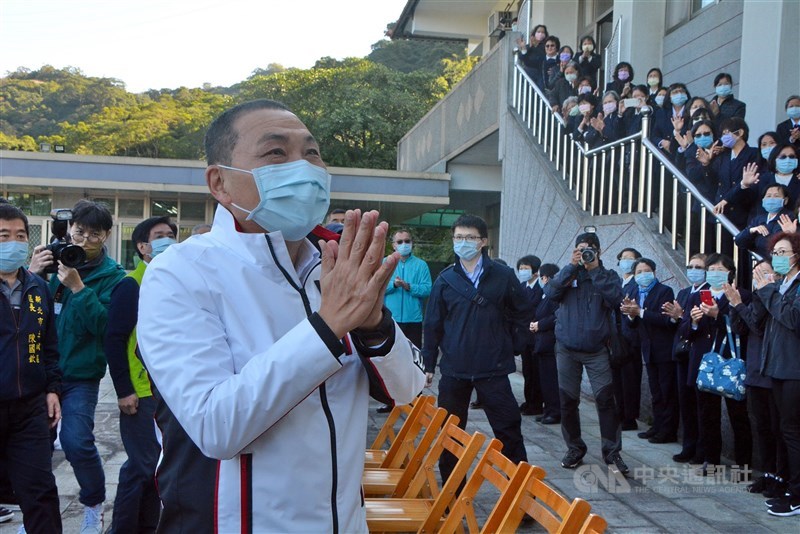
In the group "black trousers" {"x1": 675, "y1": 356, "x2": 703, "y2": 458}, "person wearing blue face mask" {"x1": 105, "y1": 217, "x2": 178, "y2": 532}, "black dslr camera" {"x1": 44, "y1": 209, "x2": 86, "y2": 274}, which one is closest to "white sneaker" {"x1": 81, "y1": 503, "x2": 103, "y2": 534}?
"person wearing blue face mask" {"x1": 105, "y1": 217, "x2": 178, "y2": 532}

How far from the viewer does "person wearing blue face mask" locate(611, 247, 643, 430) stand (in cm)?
759

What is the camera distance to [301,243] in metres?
1.80

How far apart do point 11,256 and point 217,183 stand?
2660mm

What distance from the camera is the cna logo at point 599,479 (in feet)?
18.7

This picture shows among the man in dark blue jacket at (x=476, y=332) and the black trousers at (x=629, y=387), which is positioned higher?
the man in dark blue jacket at (x=476, y=332)

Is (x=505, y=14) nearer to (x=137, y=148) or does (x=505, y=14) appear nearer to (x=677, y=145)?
(x=677, y=145)

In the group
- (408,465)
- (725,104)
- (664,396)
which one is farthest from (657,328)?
(408,465)

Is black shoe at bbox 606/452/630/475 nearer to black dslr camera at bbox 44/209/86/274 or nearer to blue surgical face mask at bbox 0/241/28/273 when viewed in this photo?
black dslr camera at bbox 44/209/86/274

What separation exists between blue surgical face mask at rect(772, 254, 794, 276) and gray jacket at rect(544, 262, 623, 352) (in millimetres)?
1243

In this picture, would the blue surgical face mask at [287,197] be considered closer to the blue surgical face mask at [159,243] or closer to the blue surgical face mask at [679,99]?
the blue surgical face mask at [159,243]

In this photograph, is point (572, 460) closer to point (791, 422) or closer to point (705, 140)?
point (791, 422)

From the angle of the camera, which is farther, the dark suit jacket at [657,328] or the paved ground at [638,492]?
the dark suit jacket at [657,328]

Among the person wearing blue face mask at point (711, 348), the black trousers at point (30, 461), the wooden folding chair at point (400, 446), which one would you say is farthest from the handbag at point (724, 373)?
the black trousers at point (30, 461)

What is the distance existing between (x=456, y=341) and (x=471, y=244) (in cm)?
75
